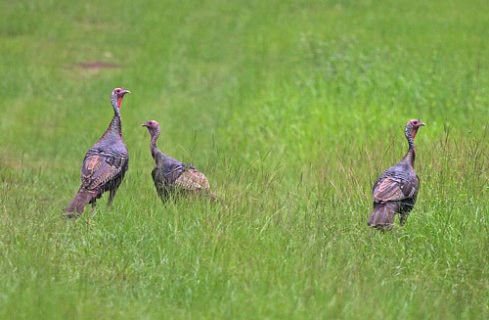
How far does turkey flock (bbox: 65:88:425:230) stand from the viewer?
862cm

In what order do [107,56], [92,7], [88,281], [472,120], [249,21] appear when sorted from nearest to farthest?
[88,281] → [472,120] → [107,56] → [249,21] → [92,7]

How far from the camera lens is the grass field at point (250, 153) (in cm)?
698

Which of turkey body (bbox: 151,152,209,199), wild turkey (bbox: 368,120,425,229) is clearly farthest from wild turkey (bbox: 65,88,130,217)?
wild turkey (bbox: 368,120,425,229)

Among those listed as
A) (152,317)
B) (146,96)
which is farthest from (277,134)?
(152,317)

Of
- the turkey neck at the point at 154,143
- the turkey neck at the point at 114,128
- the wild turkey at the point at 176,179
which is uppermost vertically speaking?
the turkey neck at the point at 114,128

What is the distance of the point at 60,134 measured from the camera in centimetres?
1490

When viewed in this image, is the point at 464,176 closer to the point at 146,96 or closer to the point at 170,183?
the point at 170,183

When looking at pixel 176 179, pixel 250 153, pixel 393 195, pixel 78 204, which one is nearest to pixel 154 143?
pixel 176 179

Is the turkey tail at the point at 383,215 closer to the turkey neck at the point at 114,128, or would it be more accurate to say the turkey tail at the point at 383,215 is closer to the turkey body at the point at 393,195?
the turkey body at the point at 393,195

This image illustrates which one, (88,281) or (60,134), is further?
(60,134)

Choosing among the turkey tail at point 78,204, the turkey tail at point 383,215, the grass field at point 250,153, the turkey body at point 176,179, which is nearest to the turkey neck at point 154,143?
the turkey body at point 176,179

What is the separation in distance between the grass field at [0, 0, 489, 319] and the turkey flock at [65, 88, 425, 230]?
154 mm

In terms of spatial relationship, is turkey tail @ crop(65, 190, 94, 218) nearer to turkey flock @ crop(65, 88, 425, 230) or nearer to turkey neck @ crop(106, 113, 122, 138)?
turkey flock @ crop(65, 88, 425, 230)

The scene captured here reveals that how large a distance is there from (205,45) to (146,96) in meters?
4.41
